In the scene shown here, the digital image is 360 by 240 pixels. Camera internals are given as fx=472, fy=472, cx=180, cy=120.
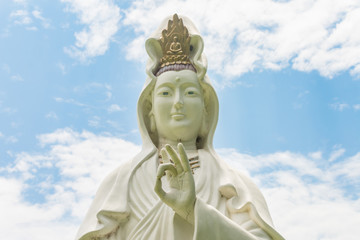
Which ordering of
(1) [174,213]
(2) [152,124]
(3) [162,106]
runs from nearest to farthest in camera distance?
(1) [174,213] → (3) [162,106] → (2) [152,124]

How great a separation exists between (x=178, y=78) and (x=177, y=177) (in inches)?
70.8

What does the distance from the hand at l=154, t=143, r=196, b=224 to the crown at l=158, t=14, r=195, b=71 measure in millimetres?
2090

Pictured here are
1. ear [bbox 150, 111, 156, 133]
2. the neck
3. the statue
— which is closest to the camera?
the statue

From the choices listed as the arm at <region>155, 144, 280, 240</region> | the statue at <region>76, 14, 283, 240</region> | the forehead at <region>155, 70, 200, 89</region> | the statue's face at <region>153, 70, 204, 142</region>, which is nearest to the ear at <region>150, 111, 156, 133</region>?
the statue at <region>76, 14, 283, 240</region>

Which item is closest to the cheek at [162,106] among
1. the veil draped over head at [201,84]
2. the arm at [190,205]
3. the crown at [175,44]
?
the veil draped over head at [201,84]

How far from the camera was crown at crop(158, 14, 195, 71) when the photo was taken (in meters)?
6.67

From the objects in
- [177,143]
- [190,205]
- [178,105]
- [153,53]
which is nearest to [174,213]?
[190,205]

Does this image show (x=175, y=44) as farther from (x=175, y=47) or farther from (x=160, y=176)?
(x=160, y=176)

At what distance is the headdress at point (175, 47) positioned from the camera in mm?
6637

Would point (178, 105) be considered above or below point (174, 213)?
above

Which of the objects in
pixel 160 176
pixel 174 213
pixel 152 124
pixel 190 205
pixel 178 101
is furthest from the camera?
pixel 152 124

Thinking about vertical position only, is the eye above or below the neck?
above

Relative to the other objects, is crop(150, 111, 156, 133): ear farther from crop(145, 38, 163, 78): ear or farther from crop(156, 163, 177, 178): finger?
crop(156, 163, 177, 178): finger

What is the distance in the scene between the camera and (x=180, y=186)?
495cm
